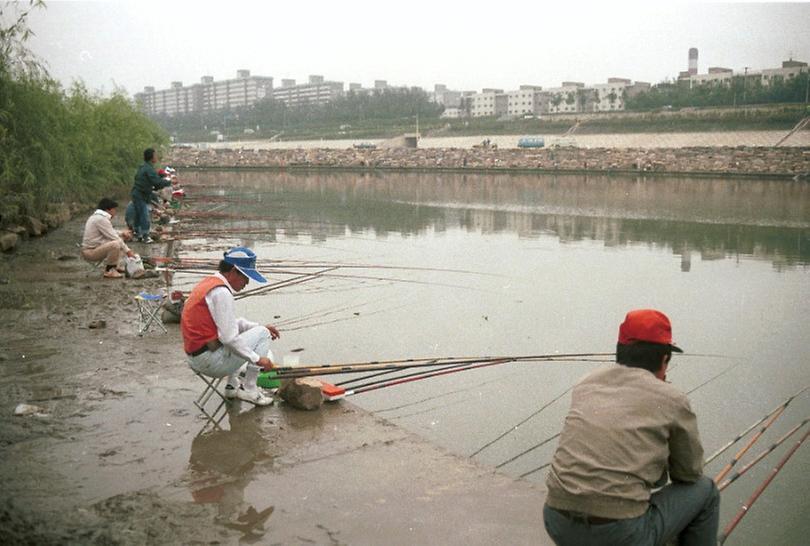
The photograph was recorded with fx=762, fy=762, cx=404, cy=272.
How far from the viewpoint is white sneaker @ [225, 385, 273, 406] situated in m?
5.23

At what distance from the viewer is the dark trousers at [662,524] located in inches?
106

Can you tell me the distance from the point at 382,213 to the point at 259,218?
359 cm

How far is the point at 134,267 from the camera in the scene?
1000 centimetres

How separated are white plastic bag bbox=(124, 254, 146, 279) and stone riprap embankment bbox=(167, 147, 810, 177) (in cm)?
3576

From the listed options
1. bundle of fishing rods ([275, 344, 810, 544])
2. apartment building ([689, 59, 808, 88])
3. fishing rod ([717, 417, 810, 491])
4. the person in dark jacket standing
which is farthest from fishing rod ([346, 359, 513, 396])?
apartment building ([689, 59, 808, 88])

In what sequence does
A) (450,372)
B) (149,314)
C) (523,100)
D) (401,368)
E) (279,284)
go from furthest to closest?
(523,100)
(279,284)
(149,314)
(450,372)
(401,368)

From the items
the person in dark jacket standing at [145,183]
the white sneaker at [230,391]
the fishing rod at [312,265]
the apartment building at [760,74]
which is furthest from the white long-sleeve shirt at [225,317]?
the apartment building at [760,74]

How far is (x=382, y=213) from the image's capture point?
21375 millimetres

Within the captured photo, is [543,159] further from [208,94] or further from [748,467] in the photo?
[208,94]

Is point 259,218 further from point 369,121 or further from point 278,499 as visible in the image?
point 369,121

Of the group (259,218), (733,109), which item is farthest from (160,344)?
(733,109)

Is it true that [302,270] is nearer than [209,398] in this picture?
No

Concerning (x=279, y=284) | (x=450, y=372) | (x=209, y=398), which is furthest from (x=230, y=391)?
(x=279, y=284)

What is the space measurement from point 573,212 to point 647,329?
19.1 meters
